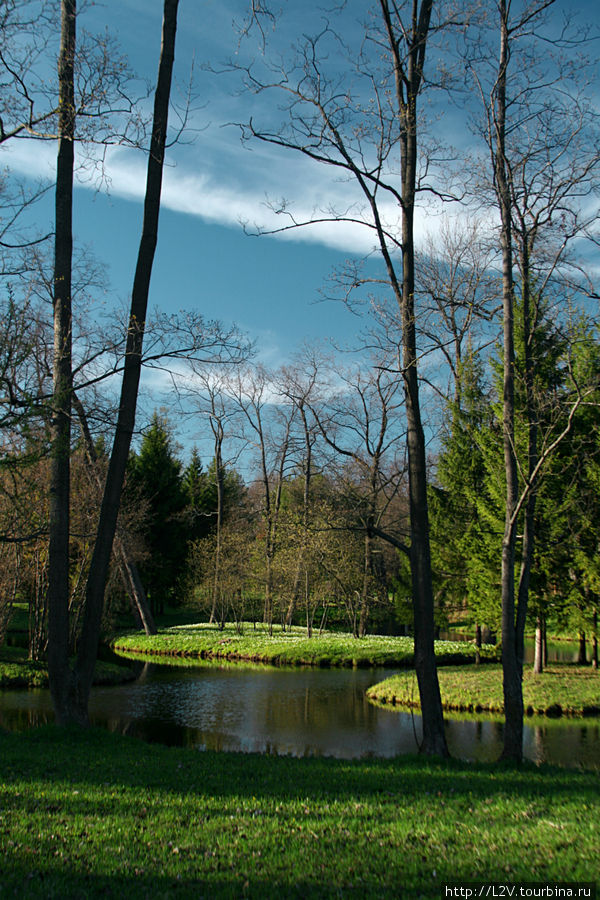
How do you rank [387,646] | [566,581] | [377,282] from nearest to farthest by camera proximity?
[377,282], [566,581], [387,646]

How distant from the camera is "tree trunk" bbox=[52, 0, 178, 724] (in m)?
9.55

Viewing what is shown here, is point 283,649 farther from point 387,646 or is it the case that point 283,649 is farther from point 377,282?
point 377,282

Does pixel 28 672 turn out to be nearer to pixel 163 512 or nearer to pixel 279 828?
pixel 279 828

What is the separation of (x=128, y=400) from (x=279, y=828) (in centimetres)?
688

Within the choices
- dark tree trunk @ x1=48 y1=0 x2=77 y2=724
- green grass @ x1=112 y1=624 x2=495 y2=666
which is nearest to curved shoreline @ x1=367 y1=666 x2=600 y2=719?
green grass @ x1=112 y1=624 x2=495 y2=666

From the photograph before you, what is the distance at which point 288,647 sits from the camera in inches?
1072

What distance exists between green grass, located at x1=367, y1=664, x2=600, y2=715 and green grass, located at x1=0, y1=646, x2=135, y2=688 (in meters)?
8.00

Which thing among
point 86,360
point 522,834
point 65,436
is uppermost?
point 86,360

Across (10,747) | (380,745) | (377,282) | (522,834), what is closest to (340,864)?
(522,834)

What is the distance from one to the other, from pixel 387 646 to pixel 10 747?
812 inches

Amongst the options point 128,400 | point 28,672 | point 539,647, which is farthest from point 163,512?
point 128,400

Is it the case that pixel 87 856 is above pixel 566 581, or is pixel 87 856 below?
below

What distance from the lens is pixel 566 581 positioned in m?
18.5

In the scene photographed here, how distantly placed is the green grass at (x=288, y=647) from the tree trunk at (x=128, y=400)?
17059 millimetres
